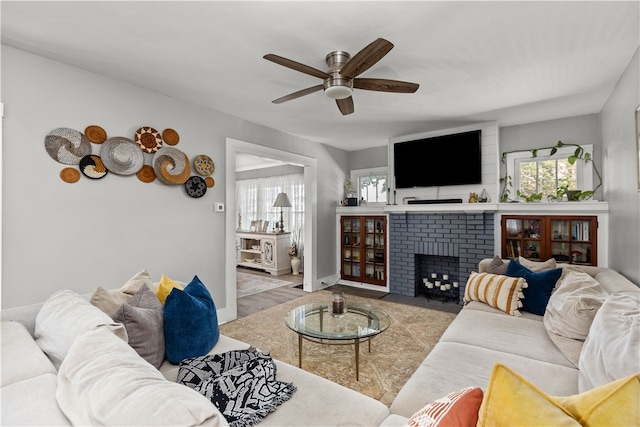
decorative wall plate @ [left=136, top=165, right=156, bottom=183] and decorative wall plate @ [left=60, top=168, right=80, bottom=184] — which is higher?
decorative wall plate @ [left=136, top=165, right=156, bottom=183]

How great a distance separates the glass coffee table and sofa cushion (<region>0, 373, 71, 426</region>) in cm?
143

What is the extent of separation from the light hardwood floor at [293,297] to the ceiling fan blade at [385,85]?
2.91m

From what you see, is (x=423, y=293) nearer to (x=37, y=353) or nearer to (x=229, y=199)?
(x=229, y=199)

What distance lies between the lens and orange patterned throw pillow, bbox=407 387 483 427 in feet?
2.44

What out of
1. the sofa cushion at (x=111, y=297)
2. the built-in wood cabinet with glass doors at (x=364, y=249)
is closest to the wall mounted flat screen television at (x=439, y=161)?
the built-in wood cabinet with glass doors at (x=364, y=249)

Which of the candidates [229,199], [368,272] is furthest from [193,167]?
[368,272]

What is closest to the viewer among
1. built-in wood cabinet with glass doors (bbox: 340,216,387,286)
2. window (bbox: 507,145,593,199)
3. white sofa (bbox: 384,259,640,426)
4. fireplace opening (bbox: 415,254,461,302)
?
white sofa (bbox: 384,259,640,426)

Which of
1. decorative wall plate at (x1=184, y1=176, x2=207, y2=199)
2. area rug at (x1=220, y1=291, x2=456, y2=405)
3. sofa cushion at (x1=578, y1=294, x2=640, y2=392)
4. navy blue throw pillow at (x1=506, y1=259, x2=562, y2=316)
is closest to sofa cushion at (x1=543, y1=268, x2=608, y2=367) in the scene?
sofa cushion at (x1=578, y1=294, x2=640, y2=392)

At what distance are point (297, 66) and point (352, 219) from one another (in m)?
3.69

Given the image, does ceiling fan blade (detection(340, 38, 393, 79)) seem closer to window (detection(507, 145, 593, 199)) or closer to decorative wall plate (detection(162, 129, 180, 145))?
decorative wall plate (detection(162, 129, 180, 145))

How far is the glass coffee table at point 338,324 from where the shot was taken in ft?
7.18

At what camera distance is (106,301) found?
65.2 inches

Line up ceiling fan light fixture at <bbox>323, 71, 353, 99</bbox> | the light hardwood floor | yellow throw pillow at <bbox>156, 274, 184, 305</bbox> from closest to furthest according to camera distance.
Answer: yellow throw pillow at <bbox>156, 274, 184, 305</bbox>
ceiling fan light fixture at <bbox>323, 71, 353, 99</bbox>
the light hardwood floor

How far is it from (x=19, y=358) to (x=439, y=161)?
446 cm
